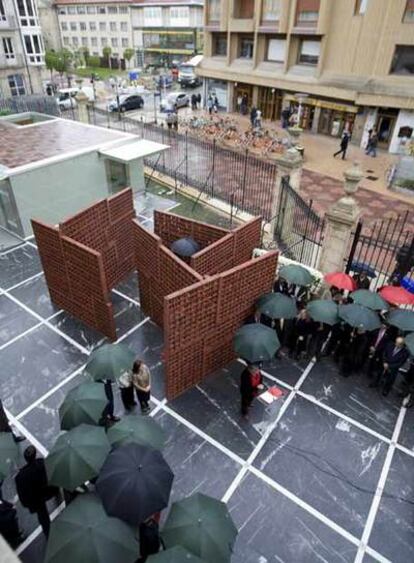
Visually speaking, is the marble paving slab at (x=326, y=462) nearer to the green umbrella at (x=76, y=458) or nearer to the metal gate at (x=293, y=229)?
the green umbrella at (x=76, y=458)

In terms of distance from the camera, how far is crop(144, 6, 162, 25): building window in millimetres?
54875

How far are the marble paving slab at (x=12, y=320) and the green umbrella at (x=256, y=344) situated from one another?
5318 mm

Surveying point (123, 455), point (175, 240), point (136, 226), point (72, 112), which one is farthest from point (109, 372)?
point (72, 112)

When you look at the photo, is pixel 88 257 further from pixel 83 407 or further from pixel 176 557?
pixel 176 557

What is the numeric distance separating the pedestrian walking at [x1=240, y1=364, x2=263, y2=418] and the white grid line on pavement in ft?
7.91

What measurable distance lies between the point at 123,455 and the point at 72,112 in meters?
31.0

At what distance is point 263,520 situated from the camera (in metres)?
5.74

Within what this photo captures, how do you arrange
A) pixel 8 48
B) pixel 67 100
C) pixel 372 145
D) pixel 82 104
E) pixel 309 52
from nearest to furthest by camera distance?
pixel 82 104, pixel 372 145, pixel 309 52, pixel 8 48, pixel 67 100

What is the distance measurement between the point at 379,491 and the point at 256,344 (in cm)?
298

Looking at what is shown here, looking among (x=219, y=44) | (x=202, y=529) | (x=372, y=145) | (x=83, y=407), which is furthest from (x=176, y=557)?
(x=219, y=44)

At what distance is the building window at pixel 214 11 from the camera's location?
1244 inches

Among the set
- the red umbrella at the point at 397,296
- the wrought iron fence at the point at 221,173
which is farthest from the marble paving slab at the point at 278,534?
the wrought iron fence at the point at 221,173

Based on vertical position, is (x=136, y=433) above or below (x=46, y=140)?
below

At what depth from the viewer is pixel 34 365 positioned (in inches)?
325
